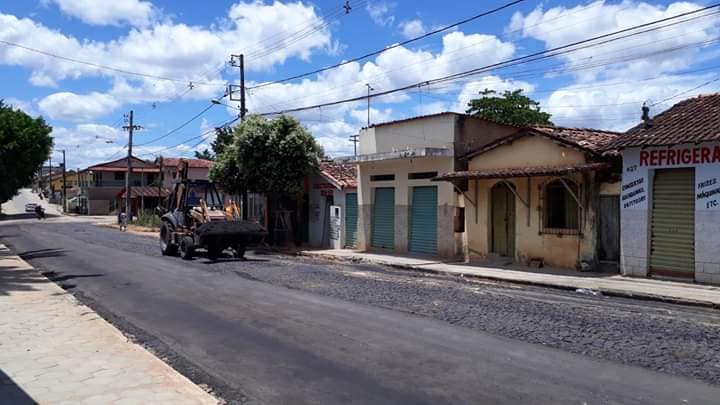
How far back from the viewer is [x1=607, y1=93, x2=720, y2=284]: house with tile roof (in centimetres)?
1430

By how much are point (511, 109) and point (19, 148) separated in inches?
1346

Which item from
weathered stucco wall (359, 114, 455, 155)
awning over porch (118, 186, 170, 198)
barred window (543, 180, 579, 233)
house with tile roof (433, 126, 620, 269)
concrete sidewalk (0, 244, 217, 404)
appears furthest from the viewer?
awning over porch (118, 186, 170, 198)

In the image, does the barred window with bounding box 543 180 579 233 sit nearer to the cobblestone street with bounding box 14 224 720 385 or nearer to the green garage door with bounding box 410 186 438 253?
the cobblestone street with bounding box 14 224 720 385

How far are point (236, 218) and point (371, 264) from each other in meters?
5.06

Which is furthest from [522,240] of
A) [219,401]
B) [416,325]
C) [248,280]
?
[219,401]

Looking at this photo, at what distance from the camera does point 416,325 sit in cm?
936

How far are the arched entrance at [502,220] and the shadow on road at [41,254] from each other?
1543 cm

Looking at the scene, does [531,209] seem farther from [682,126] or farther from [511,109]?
[511,109]

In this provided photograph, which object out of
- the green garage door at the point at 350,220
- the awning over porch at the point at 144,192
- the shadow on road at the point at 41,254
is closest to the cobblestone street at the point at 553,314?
the shadow on road at the point at 41,254

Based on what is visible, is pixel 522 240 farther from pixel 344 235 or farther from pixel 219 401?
pixel 219 401

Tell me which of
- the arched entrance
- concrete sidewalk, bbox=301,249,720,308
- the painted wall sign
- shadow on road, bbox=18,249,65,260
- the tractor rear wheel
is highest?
the painted wall sign

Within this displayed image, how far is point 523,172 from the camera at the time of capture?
1783 centimetres

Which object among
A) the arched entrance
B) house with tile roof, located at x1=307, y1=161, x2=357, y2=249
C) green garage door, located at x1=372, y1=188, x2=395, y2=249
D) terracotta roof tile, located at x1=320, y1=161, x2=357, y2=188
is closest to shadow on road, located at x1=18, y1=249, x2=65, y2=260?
house with tile roof, located at x1=307, y1=161, x2=357, y2=249

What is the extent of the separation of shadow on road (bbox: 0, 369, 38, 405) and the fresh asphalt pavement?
65.0 inches
